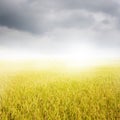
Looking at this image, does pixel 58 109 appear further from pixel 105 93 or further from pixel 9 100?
pixel 105 93

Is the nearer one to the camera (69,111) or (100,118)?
(100,118)

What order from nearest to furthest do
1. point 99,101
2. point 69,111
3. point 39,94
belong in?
point 69,111
point 99,101
point 39,94


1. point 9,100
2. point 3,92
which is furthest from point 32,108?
point 3,92

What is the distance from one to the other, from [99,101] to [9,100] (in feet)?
10.1

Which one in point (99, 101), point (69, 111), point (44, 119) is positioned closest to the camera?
point (44, 119)

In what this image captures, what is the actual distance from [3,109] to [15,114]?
726 millimetres

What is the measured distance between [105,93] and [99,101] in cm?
137

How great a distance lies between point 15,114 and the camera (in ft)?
22.6

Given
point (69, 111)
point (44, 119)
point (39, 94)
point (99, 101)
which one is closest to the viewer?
point (44, 119)

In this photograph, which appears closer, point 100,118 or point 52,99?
point 100,118

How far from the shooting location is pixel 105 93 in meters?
9.55

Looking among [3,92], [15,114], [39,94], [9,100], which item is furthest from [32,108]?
[3,92]

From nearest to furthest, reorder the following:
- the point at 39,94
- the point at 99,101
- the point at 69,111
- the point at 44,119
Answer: the point at 44,119 < the point at 69,111 < the point at 99,101 < the point at 39,94

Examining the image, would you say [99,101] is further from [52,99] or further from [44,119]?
[44,119]
